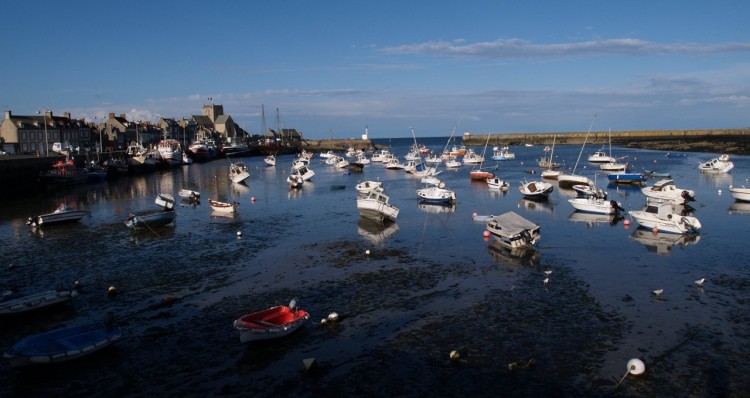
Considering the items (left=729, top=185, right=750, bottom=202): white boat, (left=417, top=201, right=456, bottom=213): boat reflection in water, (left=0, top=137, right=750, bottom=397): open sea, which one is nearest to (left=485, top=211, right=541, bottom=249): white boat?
(left=0, top=137, right=750, bottom=397): open sea

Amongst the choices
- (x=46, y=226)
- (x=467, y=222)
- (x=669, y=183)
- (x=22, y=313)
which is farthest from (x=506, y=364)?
(x=669, y=183)

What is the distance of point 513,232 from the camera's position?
2652cm

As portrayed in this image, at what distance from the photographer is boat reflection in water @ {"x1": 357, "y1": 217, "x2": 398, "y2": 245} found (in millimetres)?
30484

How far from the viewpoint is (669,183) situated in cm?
4247

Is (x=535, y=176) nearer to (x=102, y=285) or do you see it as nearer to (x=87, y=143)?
(x=102, y=285)

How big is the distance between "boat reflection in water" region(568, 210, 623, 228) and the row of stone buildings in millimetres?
67049

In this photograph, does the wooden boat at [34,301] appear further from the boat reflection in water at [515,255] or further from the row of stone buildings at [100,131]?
the row of stone buildings at [100,131]

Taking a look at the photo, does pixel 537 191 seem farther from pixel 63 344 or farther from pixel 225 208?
pixel 63 344

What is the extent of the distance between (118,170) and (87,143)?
26.2 meters

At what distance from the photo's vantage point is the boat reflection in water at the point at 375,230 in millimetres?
30484

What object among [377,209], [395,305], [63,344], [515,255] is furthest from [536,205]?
[63,344]

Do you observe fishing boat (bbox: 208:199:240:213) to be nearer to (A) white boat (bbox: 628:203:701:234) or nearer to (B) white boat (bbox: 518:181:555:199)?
(B) white boat (bbox: 518:181:555:199)

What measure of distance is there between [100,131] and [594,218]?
88.6 metres

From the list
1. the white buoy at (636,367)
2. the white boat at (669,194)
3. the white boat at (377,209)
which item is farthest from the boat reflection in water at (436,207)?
the white buoy at (636,367)
